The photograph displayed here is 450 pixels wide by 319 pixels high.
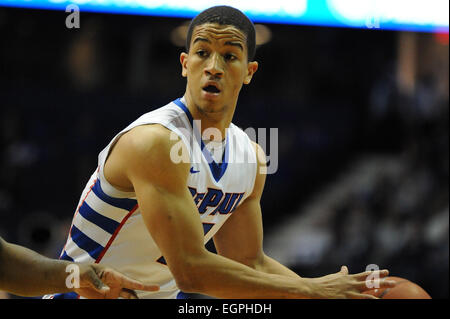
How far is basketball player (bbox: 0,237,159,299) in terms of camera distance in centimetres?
286

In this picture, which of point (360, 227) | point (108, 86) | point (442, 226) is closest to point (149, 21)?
point (108, 86)

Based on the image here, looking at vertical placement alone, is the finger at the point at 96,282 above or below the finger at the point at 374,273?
below

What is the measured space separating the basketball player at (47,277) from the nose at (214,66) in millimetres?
1242

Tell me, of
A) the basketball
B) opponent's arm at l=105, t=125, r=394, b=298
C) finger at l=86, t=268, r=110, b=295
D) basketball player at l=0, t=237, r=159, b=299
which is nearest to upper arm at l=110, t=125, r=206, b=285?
opponent's arm at l=105, t=125, r=394, b=298

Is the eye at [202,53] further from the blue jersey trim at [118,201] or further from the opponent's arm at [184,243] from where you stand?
the blue jersey trim at [118,201]

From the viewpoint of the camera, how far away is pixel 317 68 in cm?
1308

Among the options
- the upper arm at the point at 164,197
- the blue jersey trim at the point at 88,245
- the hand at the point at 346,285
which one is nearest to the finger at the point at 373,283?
the hand at the point at 346,285

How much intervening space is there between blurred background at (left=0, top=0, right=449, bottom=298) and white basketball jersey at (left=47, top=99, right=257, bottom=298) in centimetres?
498

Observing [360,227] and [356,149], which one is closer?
[360,227]

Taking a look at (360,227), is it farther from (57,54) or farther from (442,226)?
(57,54)

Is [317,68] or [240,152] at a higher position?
[317,68]

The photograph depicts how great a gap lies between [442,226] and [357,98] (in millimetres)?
3207

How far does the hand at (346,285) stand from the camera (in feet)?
10.0
